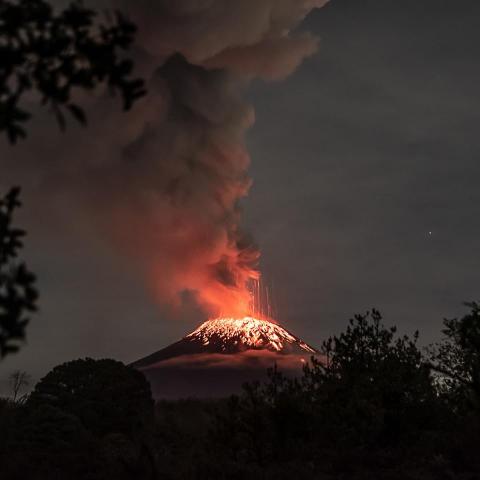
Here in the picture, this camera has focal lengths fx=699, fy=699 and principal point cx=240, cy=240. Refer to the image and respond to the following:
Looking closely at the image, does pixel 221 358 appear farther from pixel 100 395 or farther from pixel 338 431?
pixel 338 431

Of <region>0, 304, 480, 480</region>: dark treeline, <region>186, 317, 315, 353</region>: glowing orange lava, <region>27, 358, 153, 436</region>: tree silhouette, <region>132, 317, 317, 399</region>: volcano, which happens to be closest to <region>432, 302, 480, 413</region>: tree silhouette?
<region>0, 304, 480, 480</region>: dark treeline

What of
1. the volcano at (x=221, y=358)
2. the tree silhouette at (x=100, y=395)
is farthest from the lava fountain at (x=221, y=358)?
the tree silhouette at (x=100, y=395)

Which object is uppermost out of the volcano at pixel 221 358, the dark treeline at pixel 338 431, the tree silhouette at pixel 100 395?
the volcano at pixel 221 358

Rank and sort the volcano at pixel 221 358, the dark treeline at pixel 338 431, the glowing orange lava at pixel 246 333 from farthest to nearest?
the glowing orange lava at pixel 246 333 < the volcano at pixel 221 358 < the dark treeline at pixel 338 431

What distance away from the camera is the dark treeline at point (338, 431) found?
1734cm

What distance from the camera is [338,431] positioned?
19844 mm

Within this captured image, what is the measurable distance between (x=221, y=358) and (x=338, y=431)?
129450 mm

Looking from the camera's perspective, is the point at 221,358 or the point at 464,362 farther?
the point at 221,358

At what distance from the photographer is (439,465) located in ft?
56.4

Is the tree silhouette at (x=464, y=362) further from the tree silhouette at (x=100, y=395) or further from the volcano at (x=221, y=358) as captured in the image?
the volcano at (x=221, y=358)

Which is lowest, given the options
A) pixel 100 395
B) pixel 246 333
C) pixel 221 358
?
pixel 100 395

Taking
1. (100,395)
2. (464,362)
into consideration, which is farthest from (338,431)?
(100,395)

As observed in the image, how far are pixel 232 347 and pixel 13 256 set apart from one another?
14234 cm

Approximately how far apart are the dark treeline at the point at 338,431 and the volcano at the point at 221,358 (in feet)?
338
